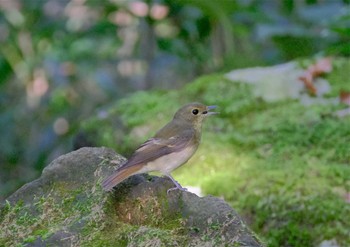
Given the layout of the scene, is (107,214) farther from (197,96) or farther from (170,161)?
(197,96)

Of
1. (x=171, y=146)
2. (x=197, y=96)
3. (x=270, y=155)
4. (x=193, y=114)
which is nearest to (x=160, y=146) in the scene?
(x=171, y=146)

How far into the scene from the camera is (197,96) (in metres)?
5.50

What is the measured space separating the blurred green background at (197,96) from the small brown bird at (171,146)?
62 centimetres

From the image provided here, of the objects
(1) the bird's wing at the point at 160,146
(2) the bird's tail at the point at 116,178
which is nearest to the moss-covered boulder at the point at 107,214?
(2) the bird's tail at the point at 116,178

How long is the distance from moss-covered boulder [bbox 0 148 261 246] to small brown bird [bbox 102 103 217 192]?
0.11 meters

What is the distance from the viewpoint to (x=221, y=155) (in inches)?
184

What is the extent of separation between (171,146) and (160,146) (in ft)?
0.18

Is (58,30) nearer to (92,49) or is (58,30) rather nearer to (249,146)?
(92,49)

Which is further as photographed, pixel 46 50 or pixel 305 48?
pixel 46 50

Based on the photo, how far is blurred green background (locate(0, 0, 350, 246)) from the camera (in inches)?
163

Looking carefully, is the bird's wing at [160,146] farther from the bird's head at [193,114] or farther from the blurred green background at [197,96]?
the blurred green background at [197,96]

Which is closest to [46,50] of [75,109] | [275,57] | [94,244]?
[75,109]

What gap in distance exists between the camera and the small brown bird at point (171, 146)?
3.17m

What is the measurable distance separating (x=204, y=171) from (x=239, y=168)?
230 millimetres
